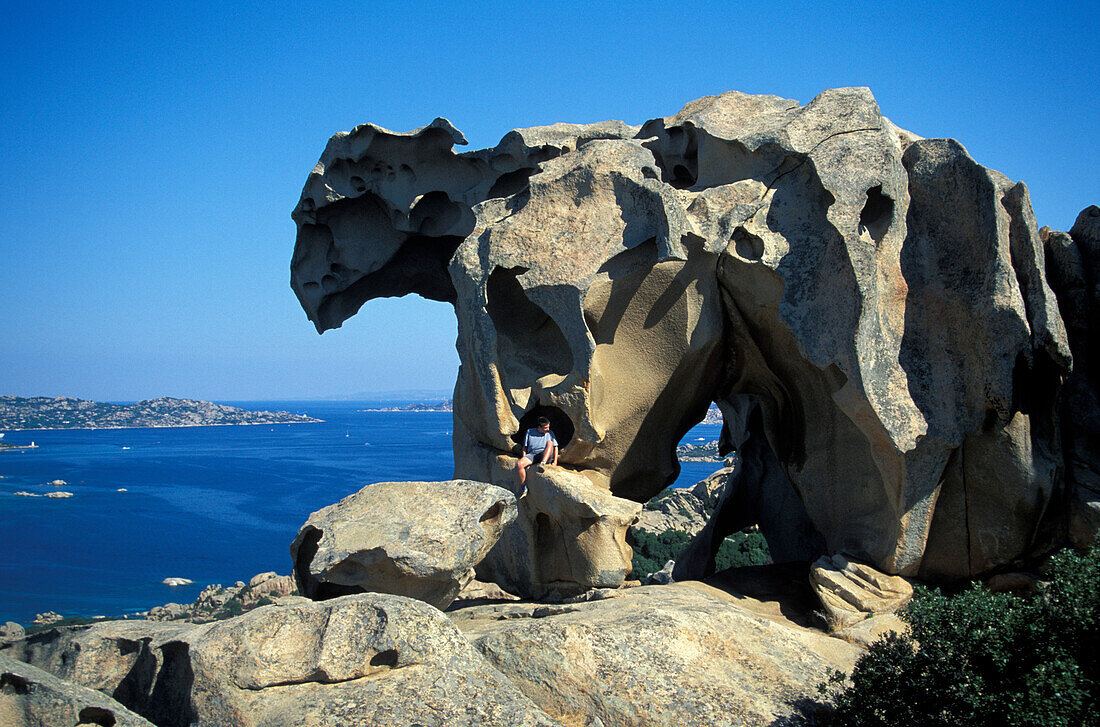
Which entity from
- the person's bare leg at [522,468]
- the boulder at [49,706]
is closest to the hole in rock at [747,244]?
the person's bare leg at [522,468]

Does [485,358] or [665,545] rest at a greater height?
[485,358]

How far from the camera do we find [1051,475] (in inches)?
404

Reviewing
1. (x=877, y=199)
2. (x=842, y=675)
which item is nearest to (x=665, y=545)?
(x=877, y=199)

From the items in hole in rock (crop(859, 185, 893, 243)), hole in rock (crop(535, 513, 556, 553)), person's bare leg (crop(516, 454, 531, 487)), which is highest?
hole in rock (crop(859, 185, 893, 243))

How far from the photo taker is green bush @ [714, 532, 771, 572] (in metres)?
18.4

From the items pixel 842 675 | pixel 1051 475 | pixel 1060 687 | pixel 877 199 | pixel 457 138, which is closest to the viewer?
pixel 1060 687

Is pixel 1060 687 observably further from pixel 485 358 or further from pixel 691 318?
pixel 485 358

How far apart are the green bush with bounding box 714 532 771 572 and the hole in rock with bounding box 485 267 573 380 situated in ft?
22.3

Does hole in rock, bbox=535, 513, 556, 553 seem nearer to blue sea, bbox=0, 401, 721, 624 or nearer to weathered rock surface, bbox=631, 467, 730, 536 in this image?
weathered rock surface, bbox=631, 467, 730, 536

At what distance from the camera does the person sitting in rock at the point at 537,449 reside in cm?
1149

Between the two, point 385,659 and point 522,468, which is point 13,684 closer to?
point 385,659

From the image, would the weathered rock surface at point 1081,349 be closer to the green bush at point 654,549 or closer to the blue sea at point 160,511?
the green bush at point 654,549

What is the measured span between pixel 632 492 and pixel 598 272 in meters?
3.30

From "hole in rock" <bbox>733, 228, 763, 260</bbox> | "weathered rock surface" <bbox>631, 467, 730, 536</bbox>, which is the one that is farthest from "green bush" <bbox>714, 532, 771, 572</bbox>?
"hole in rock" <bbox>733, 228, 763, 260</bbox>
